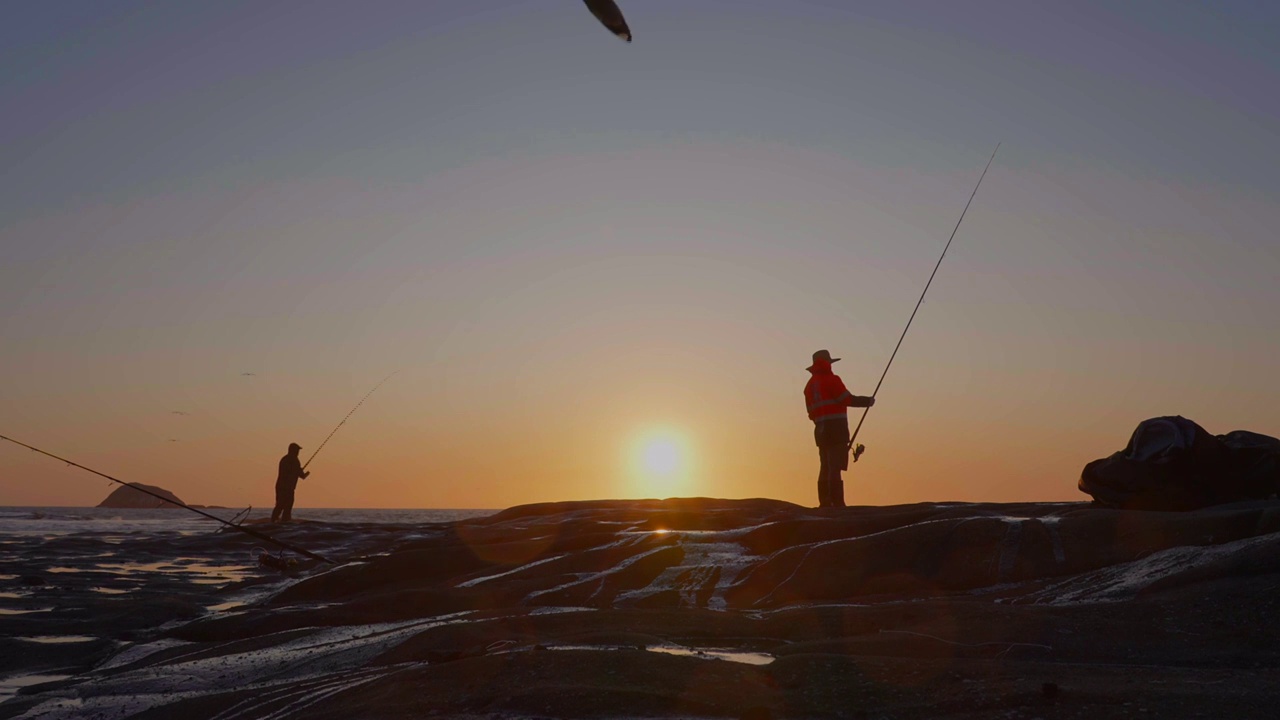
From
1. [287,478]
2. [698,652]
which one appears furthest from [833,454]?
[287,478]

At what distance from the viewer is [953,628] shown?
514 cm

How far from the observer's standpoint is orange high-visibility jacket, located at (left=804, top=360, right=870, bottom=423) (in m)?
13.1

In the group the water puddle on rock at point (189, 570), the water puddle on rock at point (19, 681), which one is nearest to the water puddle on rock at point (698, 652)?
the water puddle on rock at point (19, 681)

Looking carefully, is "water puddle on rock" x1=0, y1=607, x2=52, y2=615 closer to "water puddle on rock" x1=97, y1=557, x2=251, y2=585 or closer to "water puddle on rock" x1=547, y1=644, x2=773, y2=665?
"water puddle on rock" x1=97, y1=557, x2=251, y2=585

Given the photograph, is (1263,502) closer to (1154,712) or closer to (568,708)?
(1154,712)

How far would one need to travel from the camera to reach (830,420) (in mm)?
13102

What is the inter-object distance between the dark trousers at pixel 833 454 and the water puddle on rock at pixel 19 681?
9150 mm

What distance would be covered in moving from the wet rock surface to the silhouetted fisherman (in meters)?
→ 12.1

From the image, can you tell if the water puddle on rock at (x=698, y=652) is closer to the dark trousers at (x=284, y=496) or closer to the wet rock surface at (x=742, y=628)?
the wet rock surface at (x=742, y=628)

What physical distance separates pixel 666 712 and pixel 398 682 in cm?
147

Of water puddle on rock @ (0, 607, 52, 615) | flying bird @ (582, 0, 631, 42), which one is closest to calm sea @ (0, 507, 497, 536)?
water puddle on rock @ (0, 607, 52, 615)

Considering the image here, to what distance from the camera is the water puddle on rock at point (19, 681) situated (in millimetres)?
6016

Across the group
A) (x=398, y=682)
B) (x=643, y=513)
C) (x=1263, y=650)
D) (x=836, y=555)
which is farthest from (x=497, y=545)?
(x=1263, y=650)

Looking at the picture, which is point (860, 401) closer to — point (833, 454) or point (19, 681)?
point (833, 454)
